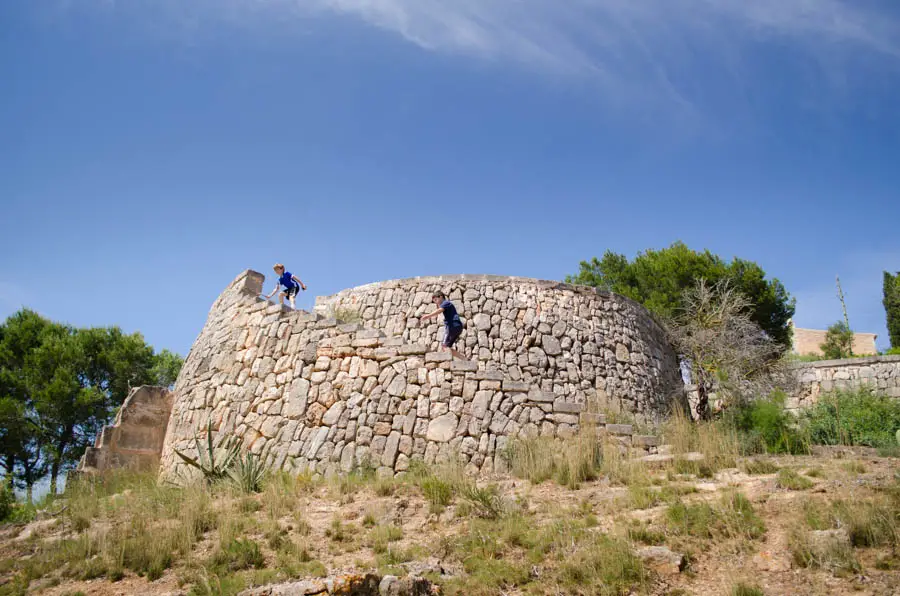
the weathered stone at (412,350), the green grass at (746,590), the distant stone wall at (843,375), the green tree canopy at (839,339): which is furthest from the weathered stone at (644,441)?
the green tree canopy at (839,339)

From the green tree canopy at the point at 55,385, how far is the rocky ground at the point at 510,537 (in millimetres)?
13775

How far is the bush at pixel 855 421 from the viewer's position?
9781 mm

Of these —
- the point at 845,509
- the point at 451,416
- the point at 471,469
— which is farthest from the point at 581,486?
the point at 845,509

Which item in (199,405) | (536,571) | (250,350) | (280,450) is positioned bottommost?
(536,571)

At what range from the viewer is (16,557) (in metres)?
7.38

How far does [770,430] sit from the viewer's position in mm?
9531

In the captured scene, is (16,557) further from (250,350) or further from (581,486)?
(581,486)

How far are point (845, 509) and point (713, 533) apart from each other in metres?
1.20

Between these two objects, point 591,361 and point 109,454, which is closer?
point 109,454

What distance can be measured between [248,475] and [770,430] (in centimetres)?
754

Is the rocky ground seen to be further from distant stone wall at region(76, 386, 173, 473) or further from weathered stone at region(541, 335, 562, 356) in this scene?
weathered stone at region(541, 335, 562, 356)

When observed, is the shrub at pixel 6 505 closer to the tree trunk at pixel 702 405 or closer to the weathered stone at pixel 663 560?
the weathered stone at pixel 663 560

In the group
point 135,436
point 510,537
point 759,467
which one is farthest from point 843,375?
point 135,436

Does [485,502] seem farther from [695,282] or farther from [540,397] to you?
[695,282]
